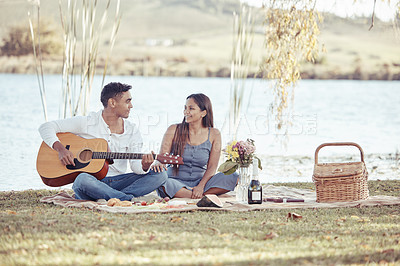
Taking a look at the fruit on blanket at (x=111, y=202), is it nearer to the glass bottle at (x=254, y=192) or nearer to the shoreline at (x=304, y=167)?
the glass bottle at (x=254, y=192)

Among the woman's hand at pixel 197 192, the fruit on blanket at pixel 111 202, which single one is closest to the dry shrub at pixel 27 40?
the woman's hand at pixel 197 192

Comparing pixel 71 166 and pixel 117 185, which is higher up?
pixel 71 166

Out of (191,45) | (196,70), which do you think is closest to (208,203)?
(196,70)

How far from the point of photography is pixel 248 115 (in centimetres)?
1341

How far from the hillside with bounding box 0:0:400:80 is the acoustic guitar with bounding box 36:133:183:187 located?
51.4 feet

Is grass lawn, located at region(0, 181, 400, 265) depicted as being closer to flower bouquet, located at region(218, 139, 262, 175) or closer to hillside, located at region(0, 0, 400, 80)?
flower bouquet, located at region(218, 139, 262, 175)

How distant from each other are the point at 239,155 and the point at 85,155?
1.08 meters

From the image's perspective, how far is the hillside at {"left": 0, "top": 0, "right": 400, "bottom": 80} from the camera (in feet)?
69.2

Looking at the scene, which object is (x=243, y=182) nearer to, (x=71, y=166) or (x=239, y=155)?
(x=239, y=155)

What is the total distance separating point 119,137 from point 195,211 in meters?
0.89

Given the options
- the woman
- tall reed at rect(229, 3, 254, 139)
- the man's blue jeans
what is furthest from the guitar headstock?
tall reed at rect(229, 3, 254, 139)

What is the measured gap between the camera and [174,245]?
2.56 meters

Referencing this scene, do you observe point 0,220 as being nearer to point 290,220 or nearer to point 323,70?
point 290,220

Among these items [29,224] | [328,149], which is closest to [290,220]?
[29,224]
